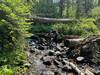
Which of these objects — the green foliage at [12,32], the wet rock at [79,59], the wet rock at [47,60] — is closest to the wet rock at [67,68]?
the wet rock at [47,60]

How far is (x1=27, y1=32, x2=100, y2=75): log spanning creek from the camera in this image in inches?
444

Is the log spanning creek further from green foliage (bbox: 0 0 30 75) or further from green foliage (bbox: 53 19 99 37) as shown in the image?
green foliage (bbox: 53 19 99 37)

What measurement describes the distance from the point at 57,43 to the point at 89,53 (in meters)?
5.56

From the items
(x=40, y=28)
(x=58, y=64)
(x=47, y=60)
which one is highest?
(x=40, y=28)

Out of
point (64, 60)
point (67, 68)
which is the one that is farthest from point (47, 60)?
point (67, 68)

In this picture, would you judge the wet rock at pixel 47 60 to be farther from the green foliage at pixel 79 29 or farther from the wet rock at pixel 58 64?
the green foliage at pixel 79 29

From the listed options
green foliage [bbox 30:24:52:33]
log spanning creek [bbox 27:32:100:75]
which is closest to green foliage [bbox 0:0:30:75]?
log spanning creek [bbox 27:32:100:75]

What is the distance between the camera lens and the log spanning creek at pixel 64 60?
11.3 meters

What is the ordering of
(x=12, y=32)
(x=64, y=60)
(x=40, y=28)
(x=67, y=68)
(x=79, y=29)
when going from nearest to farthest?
(x=12, y=32), (x=67, y=68), (x=64, y=60), (x=79, y=29), (x=40, y=28)

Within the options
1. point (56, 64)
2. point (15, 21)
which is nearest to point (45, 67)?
point (56, 64)

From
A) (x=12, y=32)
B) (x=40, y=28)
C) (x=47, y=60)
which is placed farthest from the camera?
(x=40, y=28)

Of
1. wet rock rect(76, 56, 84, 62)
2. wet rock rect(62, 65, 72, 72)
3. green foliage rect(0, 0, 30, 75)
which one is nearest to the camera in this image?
green foliage rect(0, 0, 30, 75)

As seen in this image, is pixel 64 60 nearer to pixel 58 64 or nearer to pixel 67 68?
pixel 58 64

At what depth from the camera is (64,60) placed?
1315cm
